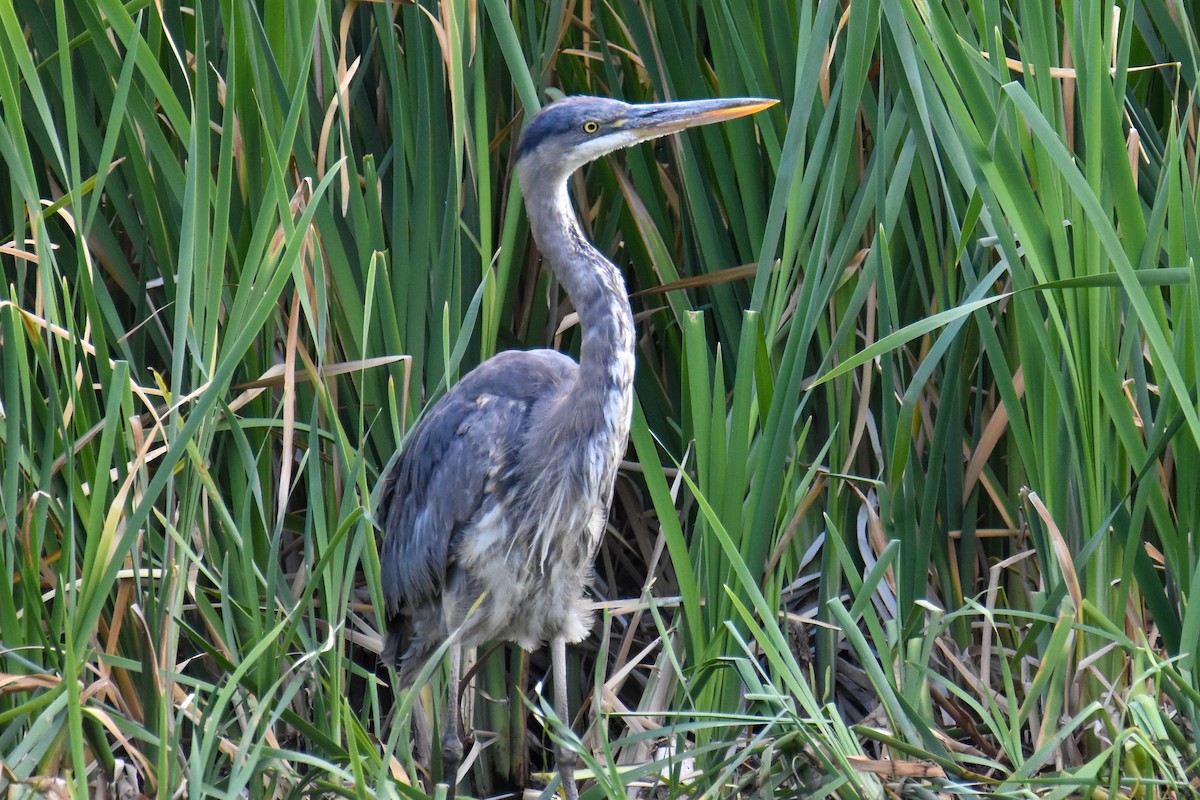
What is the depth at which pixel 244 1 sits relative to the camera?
184 centimetres

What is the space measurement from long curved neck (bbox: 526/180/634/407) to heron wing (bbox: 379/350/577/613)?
0.61ft

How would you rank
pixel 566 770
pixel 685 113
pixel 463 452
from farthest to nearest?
1. pixel 463 452
2. pixel 566 770
3. pixel 685 113

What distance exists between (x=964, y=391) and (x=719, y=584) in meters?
0.56

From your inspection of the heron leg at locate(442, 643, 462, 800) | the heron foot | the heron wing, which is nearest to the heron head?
the heron wing

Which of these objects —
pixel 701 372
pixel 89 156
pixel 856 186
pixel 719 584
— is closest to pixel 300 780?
pixel 719 584

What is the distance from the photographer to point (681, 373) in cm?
211

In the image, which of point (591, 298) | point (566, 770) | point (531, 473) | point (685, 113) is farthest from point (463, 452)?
point (685, 113)

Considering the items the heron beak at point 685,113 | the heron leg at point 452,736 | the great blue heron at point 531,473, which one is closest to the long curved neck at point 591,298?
the great blue heron at point 531,473

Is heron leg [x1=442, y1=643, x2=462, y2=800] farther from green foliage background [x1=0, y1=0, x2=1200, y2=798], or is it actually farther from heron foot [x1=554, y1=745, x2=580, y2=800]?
heron foot [x1=554, y1=745, x2=580, y2=800]

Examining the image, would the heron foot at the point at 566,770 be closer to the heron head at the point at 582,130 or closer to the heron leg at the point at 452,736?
the heron leg at the point at 452,736

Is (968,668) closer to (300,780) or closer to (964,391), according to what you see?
(964,391)

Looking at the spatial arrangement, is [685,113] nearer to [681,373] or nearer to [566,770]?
[681,373]

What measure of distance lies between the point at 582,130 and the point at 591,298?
281 mm

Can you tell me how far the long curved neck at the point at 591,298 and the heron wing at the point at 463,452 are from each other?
19cm
